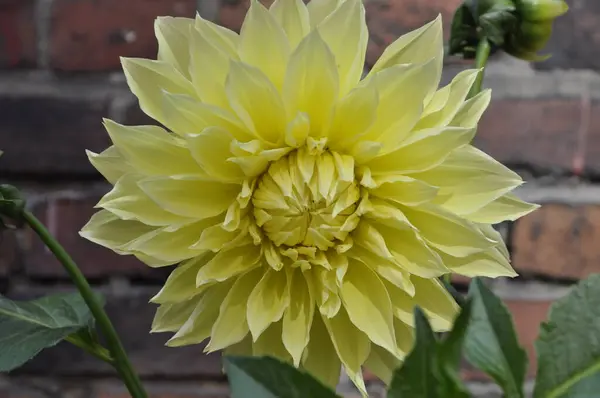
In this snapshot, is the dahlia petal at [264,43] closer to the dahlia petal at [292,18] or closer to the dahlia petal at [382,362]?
the dahlia petal at [292,18]

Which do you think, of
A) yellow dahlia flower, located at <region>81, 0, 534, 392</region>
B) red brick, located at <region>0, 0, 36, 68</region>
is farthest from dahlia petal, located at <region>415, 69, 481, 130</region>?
red brick, located at <region>0, 0, 36, 68</region>

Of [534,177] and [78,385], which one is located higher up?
[534,177]

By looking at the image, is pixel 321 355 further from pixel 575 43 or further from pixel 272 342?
pixel 575 43

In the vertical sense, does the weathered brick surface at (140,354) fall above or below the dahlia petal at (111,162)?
below

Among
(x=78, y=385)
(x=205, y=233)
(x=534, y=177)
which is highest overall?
(x=205, y=233)

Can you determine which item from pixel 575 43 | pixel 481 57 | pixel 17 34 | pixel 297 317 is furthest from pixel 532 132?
pixel 17 34

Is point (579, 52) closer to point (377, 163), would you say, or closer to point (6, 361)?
point (377, 163)

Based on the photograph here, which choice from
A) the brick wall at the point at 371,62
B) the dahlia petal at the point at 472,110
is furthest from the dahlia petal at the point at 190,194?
the brick wall at the point at 371,62

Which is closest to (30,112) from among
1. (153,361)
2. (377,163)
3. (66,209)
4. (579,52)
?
(66,209)
